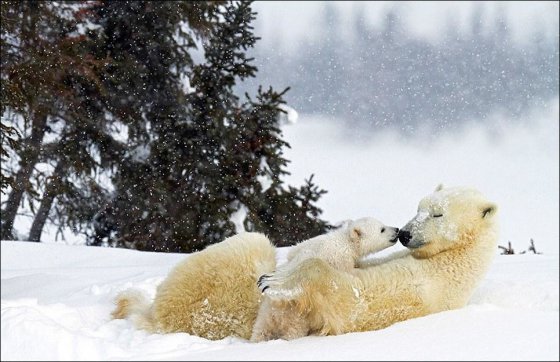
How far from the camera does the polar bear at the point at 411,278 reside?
3.37 m

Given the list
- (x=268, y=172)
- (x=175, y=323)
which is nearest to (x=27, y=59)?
(x=268, y=172)

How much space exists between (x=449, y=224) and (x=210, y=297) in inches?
62.3

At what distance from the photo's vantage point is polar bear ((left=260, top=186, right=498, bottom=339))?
3.37 m

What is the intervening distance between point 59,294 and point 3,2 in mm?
9385

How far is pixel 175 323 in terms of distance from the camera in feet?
12.2

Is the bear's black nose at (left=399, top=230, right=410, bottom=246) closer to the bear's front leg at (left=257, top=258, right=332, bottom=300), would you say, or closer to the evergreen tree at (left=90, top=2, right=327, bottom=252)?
the bear's front leg at (left=257, top=258, right=332, bottom=300)

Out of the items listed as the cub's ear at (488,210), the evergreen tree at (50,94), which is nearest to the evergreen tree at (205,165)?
the evergreen tree at (50,94)

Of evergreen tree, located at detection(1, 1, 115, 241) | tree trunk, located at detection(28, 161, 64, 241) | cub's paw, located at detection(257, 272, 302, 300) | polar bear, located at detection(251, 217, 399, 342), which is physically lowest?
cub's paw, located at detection(257, 272, 302, 300)

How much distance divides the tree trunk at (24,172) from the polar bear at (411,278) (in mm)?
10902

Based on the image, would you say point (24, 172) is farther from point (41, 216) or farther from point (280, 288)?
point (280, 288)

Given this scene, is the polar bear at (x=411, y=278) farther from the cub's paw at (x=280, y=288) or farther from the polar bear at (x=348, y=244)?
the polar bear at (x=348, y=244)

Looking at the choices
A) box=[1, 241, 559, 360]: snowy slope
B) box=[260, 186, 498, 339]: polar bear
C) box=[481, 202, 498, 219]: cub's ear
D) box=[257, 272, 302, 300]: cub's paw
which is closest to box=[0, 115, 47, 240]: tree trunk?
box=[1, 241, 559, 360]: snowy slope

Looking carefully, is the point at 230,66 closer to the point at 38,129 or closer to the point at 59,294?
the point at 38,129

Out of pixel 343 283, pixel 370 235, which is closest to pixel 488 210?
pixel 370 235
